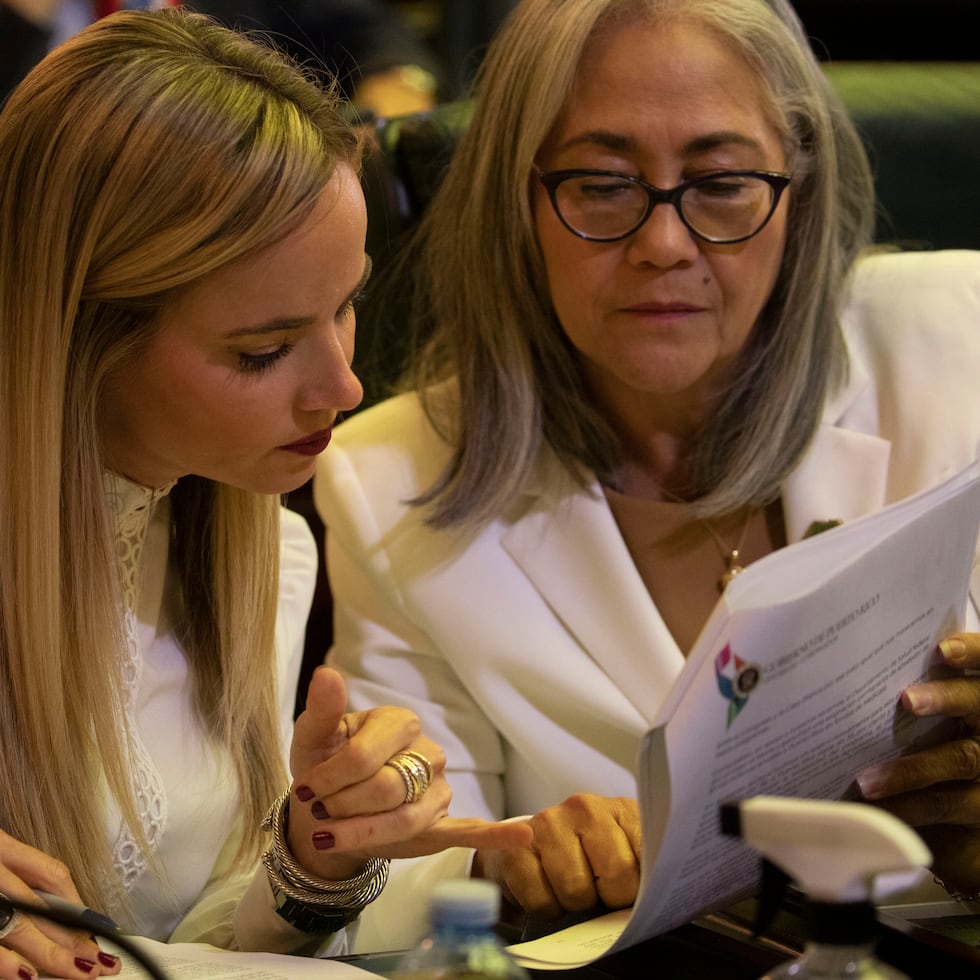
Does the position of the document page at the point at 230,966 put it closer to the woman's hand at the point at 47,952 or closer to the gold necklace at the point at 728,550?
the woman's hand at the point at 47,952

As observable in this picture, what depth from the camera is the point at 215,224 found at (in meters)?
1.02

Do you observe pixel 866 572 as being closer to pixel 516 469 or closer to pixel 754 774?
pixel 754 774

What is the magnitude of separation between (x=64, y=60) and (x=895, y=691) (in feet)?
2.61

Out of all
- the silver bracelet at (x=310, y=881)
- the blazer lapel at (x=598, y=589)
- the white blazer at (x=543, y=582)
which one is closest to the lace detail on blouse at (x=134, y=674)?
the silver bracelet at (x=310, y=881)

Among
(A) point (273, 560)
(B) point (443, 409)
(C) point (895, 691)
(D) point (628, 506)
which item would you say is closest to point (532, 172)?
(B) point (443, 409)

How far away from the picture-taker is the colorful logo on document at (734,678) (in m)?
0.76

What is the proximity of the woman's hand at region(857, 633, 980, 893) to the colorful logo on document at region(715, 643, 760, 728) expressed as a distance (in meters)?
0.27

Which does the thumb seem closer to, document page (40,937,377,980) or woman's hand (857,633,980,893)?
document page (40,937,377,980)

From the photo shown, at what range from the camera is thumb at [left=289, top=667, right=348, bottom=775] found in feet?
3.33

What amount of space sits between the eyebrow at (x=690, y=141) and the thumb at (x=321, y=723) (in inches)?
26.9

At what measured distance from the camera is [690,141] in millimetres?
1413

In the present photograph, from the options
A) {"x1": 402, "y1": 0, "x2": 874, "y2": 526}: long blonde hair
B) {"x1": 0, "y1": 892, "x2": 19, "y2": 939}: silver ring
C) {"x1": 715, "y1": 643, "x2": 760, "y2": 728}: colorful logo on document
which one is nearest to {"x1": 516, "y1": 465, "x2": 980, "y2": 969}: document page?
{"x1": 715, "y1": 643, "x2": 760, "y2": 728}: colorful logo on document

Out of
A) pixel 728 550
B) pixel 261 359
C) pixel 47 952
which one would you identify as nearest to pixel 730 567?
pixel 728 550

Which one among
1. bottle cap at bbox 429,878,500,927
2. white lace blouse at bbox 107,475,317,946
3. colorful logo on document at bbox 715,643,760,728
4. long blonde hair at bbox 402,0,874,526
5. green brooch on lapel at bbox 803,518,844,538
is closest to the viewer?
bottle cap at bbox 429,878,500,927
